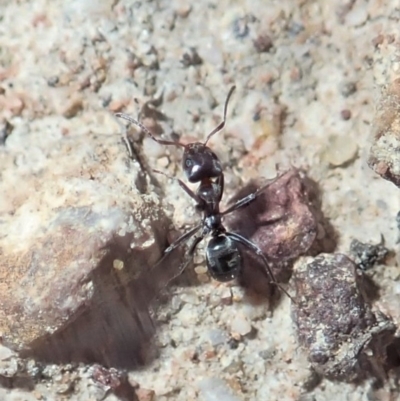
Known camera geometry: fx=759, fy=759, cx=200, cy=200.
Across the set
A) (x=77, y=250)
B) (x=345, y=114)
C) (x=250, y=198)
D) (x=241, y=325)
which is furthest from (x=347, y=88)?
(x=77, y=250)

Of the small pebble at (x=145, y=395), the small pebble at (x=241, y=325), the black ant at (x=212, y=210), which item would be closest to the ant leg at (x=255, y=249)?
the black ant at (x=212, y=210)

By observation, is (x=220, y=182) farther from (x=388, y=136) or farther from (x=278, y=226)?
(x=388, y=136)

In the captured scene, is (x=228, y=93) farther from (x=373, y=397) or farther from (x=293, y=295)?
(x=373, y=397)

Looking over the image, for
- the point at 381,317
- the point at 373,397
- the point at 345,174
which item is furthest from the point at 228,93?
the point at 373,397

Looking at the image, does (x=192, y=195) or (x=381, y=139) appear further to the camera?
(x=192, y=195)

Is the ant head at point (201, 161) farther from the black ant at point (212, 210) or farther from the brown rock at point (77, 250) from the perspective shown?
the brown rock at point (77, 250)

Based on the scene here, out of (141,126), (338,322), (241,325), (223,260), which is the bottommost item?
(338,322)
